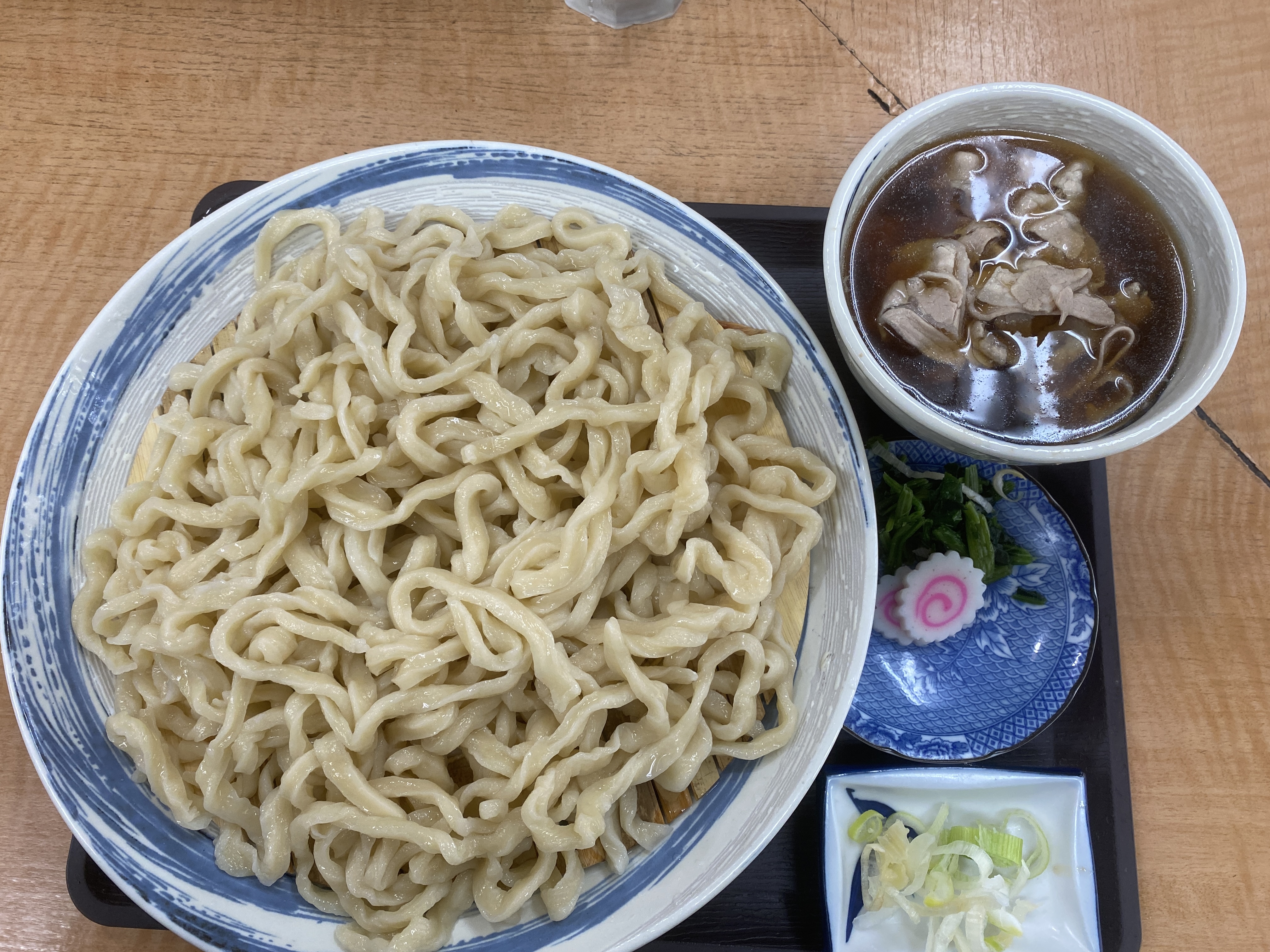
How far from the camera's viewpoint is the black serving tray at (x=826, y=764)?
180cm

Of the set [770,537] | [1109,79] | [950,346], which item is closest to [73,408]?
[770,537]

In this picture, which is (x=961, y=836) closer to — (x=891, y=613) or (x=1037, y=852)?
(x=1037, y=852)

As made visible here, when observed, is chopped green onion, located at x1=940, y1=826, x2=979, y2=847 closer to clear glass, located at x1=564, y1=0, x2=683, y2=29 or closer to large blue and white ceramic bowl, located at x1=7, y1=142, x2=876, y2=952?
large blue and white ceramic bowl, located at x1=7, y1=142, x2=876, y2=952

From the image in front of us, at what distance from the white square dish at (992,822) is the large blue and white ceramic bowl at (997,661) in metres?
0.06

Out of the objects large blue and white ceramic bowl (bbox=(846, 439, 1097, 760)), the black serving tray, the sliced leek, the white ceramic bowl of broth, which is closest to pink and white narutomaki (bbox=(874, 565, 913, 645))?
large blue and white ceramic bowl (bbox=(846, 439, 1097, 760))

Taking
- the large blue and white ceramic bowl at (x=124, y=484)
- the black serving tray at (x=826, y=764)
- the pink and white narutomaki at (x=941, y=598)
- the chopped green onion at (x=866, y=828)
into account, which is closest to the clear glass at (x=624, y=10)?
the black serving tray at (x=826, y=764)

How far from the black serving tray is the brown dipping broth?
0.42 meters

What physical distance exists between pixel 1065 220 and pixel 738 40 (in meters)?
1.13

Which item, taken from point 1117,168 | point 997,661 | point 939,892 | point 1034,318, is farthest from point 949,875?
point 1117,168

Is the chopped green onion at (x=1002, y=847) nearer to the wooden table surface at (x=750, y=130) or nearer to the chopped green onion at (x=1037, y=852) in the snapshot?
the chopped green onion at (x=1037, y=852)

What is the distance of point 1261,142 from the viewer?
2.18 metres

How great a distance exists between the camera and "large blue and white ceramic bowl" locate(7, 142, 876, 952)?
149cm

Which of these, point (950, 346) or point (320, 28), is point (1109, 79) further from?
point (320, 28)

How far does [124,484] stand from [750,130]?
1758 mm
